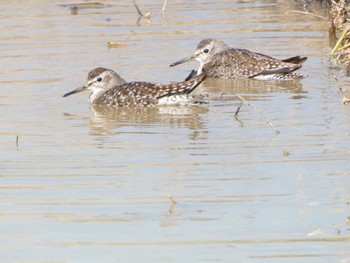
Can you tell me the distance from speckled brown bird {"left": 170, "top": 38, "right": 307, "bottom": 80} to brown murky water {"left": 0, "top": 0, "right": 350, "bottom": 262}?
20 centimetres

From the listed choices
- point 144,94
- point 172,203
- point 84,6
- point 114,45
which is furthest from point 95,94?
point 84,6

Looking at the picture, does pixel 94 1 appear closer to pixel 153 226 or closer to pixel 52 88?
pixel 52 88

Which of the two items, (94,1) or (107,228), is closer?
(107,228)

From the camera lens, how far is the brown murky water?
7.12 metres

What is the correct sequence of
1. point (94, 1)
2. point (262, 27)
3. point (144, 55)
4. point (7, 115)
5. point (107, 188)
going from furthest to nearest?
point (94, 1), point (262, 27), point (144, 55), point (7, 115), point (107, 188)

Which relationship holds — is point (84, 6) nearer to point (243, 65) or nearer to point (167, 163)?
point (243, 65)

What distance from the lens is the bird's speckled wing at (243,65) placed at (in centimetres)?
1417

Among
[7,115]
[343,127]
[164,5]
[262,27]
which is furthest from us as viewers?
[164,5]

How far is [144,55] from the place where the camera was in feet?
50.2

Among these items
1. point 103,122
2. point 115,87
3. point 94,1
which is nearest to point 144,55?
point 115,87

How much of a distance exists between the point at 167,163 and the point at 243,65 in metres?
5.58

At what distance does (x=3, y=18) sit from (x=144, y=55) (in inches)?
160

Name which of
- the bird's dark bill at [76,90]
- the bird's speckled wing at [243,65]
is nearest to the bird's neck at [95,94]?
the bird's dark bill at [76,90]

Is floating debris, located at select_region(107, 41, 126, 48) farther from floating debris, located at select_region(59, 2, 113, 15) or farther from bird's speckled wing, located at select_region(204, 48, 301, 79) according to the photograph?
floating debris, located at select_region(59, 2, 113, 15)
